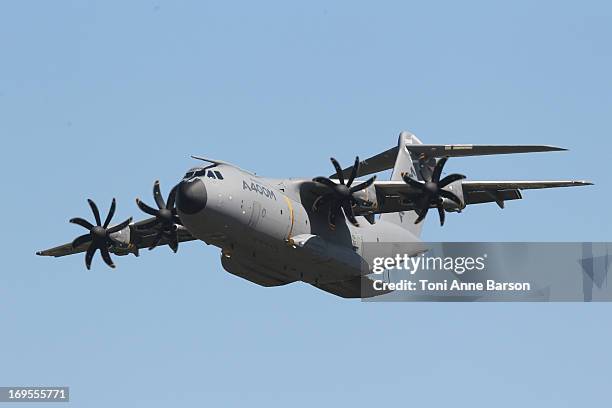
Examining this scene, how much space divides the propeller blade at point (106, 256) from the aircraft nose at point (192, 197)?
6.81 metres

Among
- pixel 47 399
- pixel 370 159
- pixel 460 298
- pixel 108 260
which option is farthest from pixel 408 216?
pixel 47 399

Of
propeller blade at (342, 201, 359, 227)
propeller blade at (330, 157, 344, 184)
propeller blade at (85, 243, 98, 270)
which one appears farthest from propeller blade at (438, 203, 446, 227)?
propeller blade at (85, 243, 98, 270)

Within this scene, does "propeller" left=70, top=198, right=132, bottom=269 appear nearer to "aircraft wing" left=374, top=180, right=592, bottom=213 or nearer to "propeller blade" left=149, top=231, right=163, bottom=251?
"propeller blade" left=149, top=231, right=163, bottom=251

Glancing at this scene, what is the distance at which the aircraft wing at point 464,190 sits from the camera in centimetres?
3281

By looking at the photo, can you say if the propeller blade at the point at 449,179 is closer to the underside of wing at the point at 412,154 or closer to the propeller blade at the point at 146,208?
the underside of wing at the point at 412,154

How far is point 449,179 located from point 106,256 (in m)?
10.6

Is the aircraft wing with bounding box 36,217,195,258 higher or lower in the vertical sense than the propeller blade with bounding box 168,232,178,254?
higher

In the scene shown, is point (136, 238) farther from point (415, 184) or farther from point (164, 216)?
point (415, 184)

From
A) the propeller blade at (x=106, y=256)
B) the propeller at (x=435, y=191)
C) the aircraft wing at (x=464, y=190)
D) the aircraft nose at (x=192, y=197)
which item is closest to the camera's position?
the aircraft nose at (x=192, y=197)

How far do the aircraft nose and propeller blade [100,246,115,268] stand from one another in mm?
6807

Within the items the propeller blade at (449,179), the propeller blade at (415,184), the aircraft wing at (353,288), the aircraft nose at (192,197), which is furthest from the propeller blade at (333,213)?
the aircraft nose at (192,197)

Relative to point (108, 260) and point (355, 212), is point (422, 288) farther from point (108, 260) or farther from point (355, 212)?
point (108, 260)

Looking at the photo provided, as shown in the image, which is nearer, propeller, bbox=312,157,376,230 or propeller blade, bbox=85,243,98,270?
propeller, bbox=312,157,376,230

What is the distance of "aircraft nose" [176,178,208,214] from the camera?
96.6 ft
